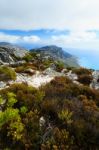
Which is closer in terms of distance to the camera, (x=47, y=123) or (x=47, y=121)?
(x=47, y=123)

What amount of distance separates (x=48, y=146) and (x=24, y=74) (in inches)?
682

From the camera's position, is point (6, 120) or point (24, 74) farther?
point (24, 74)

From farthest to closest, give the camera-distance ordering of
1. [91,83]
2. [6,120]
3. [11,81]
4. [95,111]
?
[91,83] < [11,81] < [95,111] < [6,120]

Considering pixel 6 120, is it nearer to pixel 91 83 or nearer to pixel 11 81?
pixel 11 81

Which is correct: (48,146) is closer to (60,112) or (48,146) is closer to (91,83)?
(60,112)

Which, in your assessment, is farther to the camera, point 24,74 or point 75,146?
point 24,74

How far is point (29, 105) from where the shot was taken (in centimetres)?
1662

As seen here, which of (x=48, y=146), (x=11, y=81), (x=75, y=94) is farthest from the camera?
(x=11, y=81)

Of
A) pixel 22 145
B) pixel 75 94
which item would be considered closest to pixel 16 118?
pixel 22 145

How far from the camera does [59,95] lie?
61.1 ft

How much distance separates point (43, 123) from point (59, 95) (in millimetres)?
3940

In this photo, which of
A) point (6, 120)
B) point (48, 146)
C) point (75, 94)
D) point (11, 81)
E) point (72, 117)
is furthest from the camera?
point (11, 81)

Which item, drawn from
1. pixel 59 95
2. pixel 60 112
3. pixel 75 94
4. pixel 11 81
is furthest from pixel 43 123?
pixel 11 81

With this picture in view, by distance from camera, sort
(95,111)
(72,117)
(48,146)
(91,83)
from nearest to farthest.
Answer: (48,146) < (72,117) < (95,111) < (91,83)
